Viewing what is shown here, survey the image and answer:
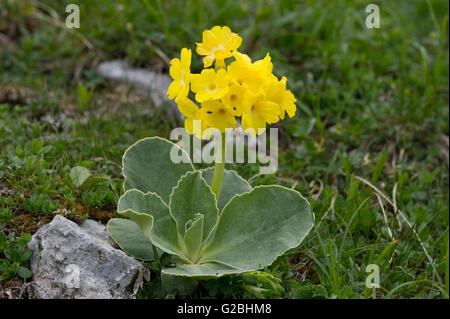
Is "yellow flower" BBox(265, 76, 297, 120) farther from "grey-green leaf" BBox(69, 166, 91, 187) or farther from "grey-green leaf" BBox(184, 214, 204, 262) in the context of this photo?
"grey-green leaf" BBox(69, 166, 91, 187)

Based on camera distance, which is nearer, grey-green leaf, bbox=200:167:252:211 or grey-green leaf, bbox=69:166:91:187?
grey-green leaf, bbox=200:167:252:211

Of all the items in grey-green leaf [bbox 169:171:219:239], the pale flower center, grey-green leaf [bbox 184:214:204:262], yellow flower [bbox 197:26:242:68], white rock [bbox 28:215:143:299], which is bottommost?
white rock [bbox 28:215:143:299]

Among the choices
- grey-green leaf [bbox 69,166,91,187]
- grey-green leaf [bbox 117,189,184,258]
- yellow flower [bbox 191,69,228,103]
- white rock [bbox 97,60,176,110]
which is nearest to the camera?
yellow flower [bbox 191,69,228,103]

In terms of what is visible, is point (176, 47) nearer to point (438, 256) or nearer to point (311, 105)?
point (311, 105)

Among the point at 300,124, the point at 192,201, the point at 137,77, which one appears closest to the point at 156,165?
the point at 192,201

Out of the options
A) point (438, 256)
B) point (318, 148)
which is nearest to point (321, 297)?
point (438, 256)

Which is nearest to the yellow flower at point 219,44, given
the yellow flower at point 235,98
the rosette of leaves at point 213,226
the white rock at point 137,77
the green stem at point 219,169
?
the yellow flower at point 235,98

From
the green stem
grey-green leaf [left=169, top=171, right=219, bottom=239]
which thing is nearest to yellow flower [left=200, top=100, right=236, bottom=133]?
the green stem

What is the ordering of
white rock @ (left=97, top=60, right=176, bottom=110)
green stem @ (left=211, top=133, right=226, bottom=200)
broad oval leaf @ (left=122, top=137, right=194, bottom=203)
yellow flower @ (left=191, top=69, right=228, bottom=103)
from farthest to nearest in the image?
white rock @ (left=97, top=60, right=176, bottom=110) → broad oval leaf @ (left=122, top=137, right=194, bottom=203) → green stem @ (left=211, top=133, right=226, bottom=200) → yellow flower @ (left=191, top=69, right=228, bottom=103)
